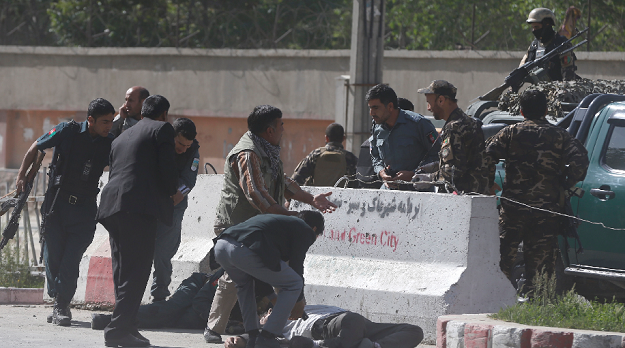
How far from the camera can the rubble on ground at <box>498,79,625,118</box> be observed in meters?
7.91

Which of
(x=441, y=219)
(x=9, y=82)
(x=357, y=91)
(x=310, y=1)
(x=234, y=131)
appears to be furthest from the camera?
(x=310, y=1)

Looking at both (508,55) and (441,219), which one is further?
(508,55)

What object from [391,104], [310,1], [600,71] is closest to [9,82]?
[310,1]

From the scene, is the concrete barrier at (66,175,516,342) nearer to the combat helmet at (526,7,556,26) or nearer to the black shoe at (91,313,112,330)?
the black shoe at (91,313,112,330)

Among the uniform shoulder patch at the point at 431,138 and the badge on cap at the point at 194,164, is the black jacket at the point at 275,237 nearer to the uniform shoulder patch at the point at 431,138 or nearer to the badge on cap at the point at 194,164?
the badge on cap at the point at 194,164

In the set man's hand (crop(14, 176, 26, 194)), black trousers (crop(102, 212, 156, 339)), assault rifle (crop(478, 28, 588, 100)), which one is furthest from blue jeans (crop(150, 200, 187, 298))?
assault rifle (crop(478, 28, 588, 100))

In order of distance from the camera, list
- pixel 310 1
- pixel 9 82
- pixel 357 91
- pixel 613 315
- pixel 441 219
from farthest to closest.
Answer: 1. pixel 310 1
2. pixel 9 82
3. pixel 357 91
4. pixel 441 219
5. pixel 613 315

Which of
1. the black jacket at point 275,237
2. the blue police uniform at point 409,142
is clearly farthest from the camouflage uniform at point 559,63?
the black jacket at point 275,237

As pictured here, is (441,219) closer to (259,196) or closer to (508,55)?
(259,196)

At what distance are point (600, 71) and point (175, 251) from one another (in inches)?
389

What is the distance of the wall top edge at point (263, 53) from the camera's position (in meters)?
15.8

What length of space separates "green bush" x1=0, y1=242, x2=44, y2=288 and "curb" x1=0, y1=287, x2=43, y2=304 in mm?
321

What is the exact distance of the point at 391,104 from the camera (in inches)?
278

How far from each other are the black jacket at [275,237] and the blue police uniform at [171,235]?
1.61 metres
